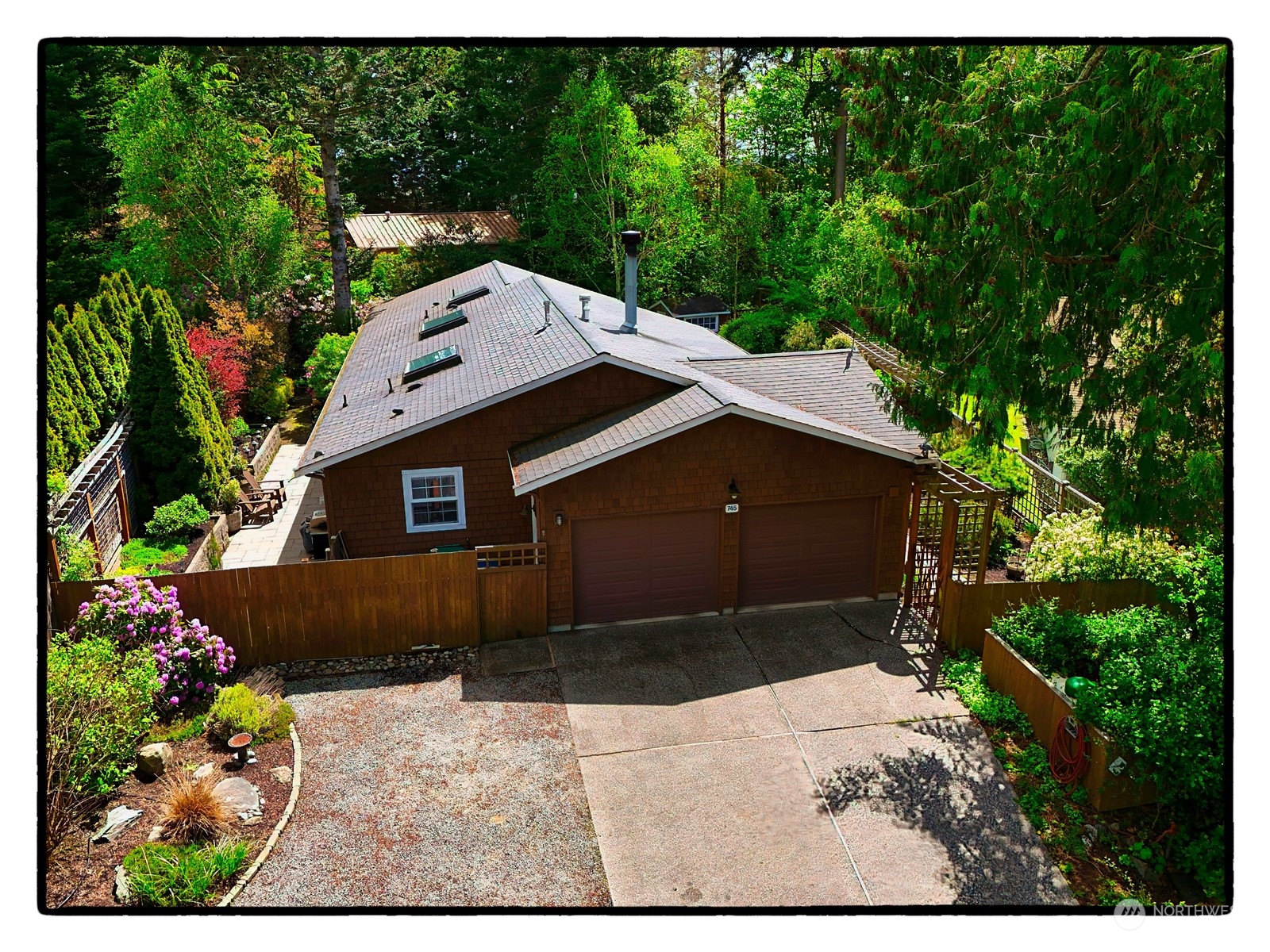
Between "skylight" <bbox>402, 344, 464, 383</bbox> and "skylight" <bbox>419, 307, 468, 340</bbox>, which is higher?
"skylight" <bbox>419, 307, 468, 340</bbox>

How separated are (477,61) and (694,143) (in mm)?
9754

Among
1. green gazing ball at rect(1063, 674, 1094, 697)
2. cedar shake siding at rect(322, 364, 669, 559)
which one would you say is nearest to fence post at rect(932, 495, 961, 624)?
green gazing ball at rect(1063, 674, 1094, 697)

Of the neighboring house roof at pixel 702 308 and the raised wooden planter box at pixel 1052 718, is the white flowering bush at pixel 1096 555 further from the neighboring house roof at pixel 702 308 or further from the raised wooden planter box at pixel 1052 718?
the neighboring house roof at pixel 702 308

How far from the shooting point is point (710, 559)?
13.5 m

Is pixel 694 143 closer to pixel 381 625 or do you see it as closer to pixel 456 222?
pixel 456 222

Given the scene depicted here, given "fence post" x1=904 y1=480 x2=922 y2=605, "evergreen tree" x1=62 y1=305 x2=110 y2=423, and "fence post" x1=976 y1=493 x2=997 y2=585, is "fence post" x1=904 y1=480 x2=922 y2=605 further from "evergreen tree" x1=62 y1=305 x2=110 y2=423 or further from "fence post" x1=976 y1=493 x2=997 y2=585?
"evergreen tree" x1=62 y1=305 x2=110 y2=423

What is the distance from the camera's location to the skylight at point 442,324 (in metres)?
19.9

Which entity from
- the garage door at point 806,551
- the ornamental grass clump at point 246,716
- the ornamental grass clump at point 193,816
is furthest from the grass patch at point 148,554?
the garage door at point 806,551

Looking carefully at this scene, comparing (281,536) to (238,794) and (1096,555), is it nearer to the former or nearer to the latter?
(238,794)

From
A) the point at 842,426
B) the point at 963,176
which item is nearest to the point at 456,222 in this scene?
the point at 842,426

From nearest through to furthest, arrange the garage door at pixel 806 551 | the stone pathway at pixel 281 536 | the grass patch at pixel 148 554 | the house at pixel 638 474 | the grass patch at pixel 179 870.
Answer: the grass patch at pixel 179 870
the house at pixel 638 474
the garage door at pixel 806 551
the grass patch at pixel 148 554
the stone pathway at pixel 281 536

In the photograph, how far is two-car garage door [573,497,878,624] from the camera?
43.3 ft

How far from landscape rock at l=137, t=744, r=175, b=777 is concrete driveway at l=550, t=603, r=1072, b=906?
4.28 m

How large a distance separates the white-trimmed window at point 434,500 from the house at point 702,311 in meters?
17.0
